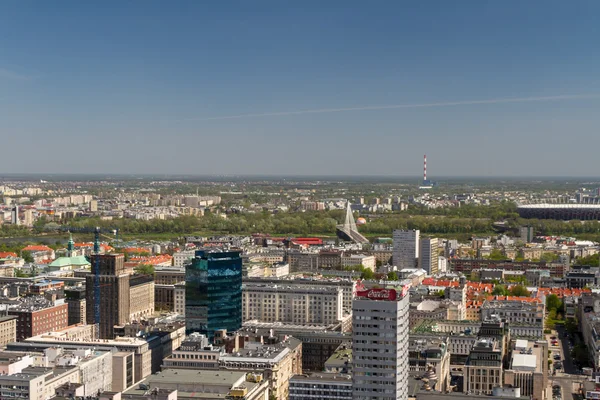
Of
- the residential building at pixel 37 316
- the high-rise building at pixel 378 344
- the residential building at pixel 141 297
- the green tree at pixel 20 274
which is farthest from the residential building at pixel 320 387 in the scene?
the green tree at pixel 20 274

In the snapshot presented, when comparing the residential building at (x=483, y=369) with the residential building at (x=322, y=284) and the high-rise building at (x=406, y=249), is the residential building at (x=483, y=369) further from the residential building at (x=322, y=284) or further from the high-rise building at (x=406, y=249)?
Answer: the high-rise building at (x=406, y=249)

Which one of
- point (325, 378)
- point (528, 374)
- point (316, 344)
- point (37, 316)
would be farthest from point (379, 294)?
point (37, 316)

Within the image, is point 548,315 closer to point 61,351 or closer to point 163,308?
point 163,308

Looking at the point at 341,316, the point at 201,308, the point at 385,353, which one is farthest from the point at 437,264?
the point at 385,353

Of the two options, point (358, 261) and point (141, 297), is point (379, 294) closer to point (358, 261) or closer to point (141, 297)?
point (141, 297)

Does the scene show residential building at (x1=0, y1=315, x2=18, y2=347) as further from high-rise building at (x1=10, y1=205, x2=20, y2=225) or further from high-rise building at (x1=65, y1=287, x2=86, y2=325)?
high-rise building at (x1=10, y1=205, x2=20, y2=225)

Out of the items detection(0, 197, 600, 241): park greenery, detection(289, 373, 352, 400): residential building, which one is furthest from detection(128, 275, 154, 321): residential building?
detection(0, 197, 600, 241): park greenery
